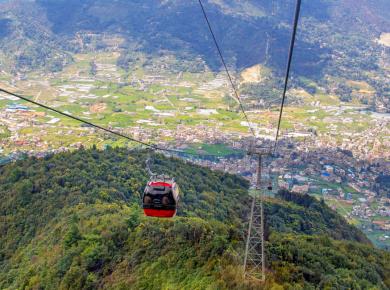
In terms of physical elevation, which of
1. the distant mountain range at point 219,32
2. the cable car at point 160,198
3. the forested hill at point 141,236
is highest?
the distant mountain range at point 219,32

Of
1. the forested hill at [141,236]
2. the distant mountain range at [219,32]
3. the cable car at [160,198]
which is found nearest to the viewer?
the cable car at [160,198]

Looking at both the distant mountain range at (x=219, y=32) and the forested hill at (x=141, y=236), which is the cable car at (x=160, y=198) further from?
the distant mountain range at (x=219, y=32)

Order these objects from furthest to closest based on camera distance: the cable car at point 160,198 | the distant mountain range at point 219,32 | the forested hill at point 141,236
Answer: the distant mountain range at point 219,32
the forested hill at point 141,236
the cable car at point 160,198

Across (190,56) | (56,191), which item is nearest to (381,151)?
(56,191)

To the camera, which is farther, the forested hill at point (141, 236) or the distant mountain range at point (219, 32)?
the distant mountain range at point (219, 32)

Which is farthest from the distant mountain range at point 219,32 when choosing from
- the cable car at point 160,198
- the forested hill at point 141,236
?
the cable car at point 160,198

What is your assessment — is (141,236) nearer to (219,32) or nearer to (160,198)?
(160,198)
